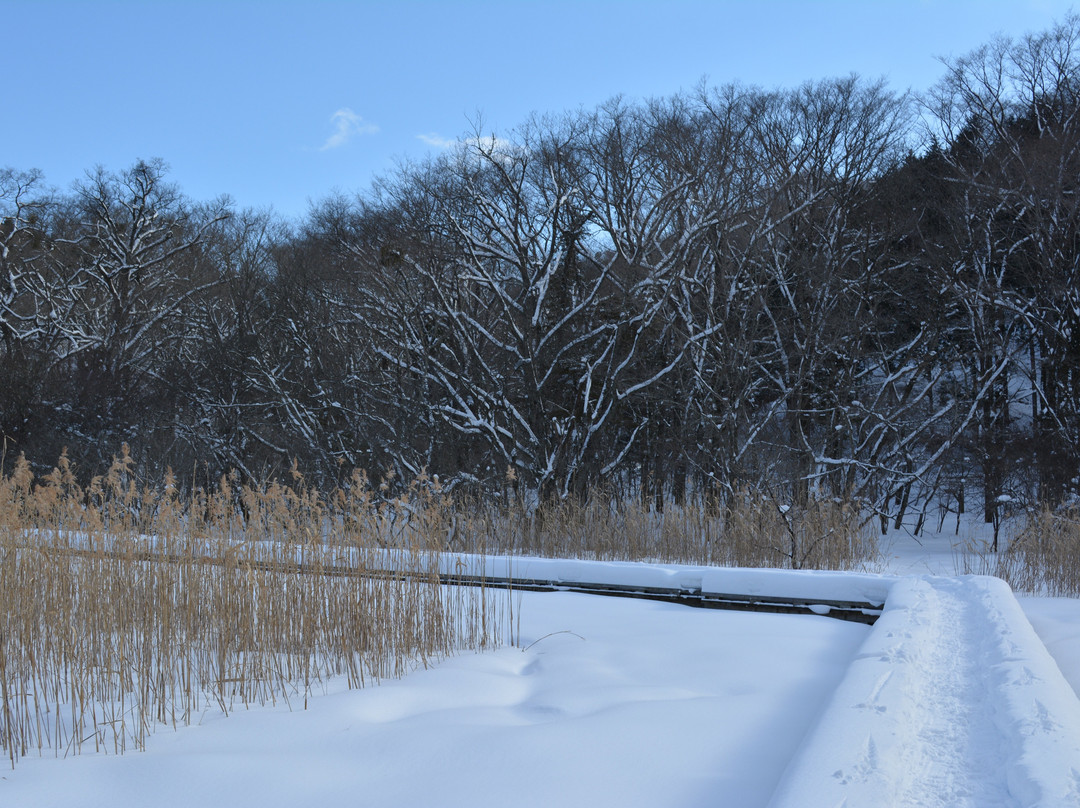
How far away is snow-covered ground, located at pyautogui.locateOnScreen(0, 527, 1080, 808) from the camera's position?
1.90 metres

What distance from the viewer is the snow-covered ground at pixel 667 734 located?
6.24 ft

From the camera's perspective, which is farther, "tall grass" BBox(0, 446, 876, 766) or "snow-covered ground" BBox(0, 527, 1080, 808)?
"tall grass" BBox(0, 446, 876, 766)

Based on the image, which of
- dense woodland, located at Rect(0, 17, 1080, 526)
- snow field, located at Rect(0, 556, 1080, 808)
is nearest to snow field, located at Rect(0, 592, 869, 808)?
snow field, located at Rect(0, 556, 1080, 808)

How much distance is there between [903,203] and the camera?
44.9ft

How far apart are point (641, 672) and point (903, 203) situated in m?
12.8

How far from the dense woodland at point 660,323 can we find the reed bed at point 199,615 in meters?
6.38

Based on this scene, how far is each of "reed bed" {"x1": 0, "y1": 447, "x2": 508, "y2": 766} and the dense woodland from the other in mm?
6380

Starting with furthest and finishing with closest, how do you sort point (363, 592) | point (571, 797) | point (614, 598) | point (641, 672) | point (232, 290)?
point (232, 290) < point (614, 598) < point (363, 592) < point (641, 672) < point (571, 797)

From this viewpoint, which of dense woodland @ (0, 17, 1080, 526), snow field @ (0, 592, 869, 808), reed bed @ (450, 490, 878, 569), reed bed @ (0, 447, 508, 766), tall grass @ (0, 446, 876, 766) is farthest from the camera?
dense woodland @ (0, 17, 1080, 526)

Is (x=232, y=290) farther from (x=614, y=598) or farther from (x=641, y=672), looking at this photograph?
(x=641, y=672)

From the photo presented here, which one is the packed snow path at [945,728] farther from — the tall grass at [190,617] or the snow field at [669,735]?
the tall grass at [190,617]

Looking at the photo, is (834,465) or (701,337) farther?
(834,465)

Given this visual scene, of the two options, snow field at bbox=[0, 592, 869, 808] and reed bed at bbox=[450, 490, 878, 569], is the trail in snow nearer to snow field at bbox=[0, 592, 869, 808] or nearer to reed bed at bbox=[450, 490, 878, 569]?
snow field at bbox=[0, 592, 869, 808]

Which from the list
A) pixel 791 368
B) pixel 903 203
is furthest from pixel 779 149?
pixel 791 368
